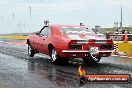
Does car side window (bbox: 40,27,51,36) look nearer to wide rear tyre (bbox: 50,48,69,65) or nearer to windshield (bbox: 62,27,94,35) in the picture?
windshield (bbox: 62,27,94,35)

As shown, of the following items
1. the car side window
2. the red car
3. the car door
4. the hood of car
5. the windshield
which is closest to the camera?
the red car

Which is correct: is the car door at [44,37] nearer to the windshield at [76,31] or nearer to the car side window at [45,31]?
the car side window at [45,31]

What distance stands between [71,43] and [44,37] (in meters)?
2.31

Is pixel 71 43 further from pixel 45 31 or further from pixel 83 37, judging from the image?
pixel 45 31

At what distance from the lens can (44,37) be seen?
15.1 metres

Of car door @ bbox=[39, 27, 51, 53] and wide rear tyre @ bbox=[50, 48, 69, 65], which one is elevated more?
car door @ bbox=[39, 27, 51, 53]

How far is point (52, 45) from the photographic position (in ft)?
46.5

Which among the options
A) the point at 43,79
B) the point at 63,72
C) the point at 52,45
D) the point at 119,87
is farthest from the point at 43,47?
the point at 119,87

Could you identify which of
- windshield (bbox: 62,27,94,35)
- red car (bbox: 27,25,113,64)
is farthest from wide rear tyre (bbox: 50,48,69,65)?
windshield (bbox: 62,27,94,35)

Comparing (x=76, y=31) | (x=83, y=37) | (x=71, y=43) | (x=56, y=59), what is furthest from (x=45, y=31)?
(x=71, y=43)

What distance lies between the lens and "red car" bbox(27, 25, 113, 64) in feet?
42.9

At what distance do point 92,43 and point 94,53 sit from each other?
35 centimetres

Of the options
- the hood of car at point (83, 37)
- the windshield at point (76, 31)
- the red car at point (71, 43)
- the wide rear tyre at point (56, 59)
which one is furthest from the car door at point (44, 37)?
the hood of car at point (83, 37)

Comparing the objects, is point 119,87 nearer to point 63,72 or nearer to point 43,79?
point 43,79
